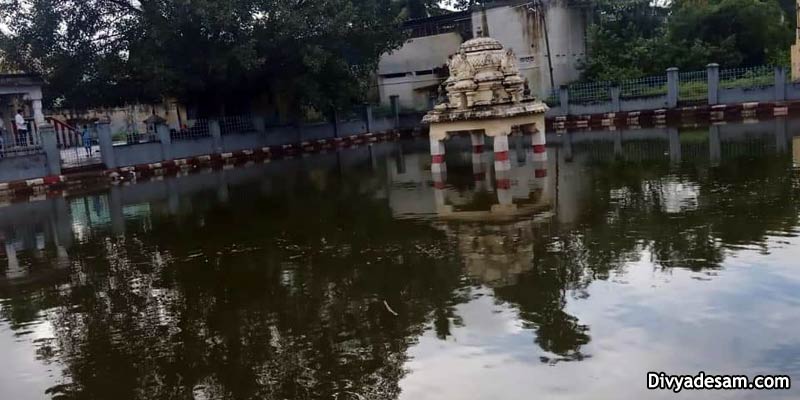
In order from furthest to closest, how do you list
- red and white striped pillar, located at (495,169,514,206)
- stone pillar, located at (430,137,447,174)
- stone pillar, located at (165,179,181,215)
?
1. stone pillar, located at (430,137,447,174)
2. stone pillar, located at (165,179,181,215)
3. red and white striped pillar, located at (495,169,514,206)

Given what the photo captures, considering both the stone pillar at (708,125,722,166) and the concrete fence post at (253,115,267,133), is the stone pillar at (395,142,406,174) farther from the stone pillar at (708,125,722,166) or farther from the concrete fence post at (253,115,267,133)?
the stone pillar at (708,125,722,166)

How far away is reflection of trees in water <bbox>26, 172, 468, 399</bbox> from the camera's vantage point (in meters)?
4.94

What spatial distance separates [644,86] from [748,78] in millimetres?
3907

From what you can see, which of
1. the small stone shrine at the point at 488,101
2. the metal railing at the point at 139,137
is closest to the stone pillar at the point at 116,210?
the metal railing at the point at 139,137

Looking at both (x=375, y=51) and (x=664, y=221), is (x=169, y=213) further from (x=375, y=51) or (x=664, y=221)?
(x=375, y=51)

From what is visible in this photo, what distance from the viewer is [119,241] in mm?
10945

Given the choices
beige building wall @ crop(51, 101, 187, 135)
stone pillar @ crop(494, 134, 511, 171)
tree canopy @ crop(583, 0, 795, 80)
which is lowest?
stone pillar @ crop(494, 134, 511, 171)

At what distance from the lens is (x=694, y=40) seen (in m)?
31.8

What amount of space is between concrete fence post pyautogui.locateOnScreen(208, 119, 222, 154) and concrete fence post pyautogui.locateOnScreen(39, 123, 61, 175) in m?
6.51

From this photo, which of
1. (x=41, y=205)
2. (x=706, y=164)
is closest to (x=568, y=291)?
(x=706, y=164)

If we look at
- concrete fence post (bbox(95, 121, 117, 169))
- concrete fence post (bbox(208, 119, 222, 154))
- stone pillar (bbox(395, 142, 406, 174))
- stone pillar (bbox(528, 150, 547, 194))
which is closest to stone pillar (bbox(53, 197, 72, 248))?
concrete fence post (bbox(95, 121, 117, 169))

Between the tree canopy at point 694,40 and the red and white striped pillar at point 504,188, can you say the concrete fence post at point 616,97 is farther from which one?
the red and white striped pillar at point 504,188

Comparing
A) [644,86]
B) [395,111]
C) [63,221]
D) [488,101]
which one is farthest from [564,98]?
[63,221]

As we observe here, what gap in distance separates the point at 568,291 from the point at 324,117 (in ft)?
91.5
